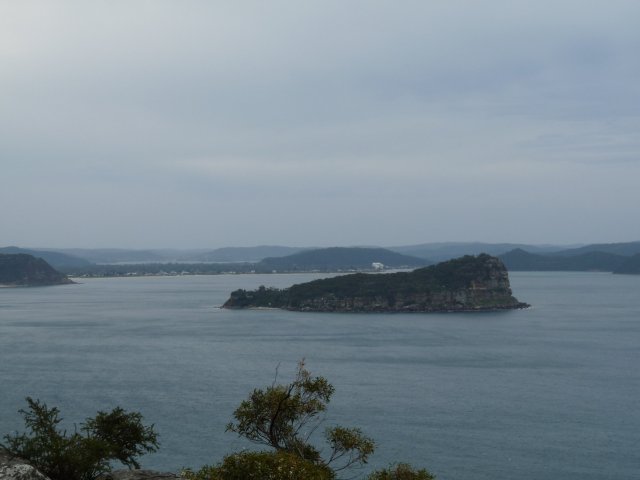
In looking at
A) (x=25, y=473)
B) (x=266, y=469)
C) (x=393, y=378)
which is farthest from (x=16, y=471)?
(x=393, y=378)

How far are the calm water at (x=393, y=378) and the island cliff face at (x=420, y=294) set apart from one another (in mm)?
13448

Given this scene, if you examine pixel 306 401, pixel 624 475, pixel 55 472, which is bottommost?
pixel 624 475

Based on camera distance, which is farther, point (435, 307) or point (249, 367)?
point (435, 307)

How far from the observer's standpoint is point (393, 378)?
54188 mm

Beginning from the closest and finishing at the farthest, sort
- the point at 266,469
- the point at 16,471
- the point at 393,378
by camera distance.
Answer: the point at 266,469, the point at 16,471, the point at 393,378

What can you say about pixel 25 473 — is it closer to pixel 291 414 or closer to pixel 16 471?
pixel 16 471

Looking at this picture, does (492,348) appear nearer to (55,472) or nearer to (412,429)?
(412,429)

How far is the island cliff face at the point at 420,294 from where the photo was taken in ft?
391

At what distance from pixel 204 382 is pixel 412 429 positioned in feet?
61.2

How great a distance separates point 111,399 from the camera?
4506 centimetres

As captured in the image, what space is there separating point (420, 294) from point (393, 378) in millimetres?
67348

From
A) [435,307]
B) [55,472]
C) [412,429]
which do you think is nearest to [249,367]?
[412,429]

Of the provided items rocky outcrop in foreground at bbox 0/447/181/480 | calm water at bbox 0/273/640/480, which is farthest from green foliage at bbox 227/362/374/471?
calm water at bbox 0/273/640/480

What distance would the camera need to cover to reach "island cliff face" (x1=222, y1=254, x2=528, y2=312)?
119312 millimetres
